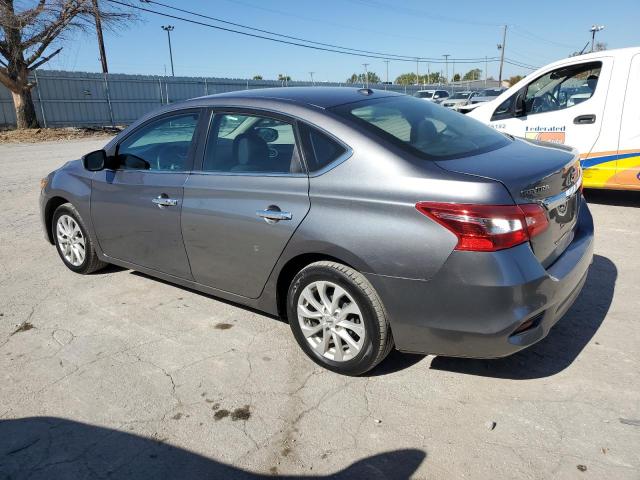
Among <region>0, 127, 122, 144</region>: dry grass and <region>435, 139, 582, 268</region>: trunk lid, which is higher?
<region>435, 139, 582, 268</region>: trunk lid

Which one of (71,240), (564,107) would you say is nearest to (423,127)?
(71,240)

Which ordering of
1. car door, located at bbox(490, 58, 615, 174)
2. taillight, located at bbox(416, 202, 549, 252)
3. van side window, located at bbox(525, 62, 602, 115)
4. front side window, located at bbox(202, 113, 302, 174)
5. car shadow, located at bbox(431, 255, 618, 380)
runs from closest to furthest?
1. taillight, located at bbox(416, 202, 549, 252)
2. car shadow, located at bbox(431, 255, 618, 380)
3. front side window, located at bbox(202, 113, 302, 174)
4. car door, located at bbox(490, 58, 615, 174)
5. van side window, located at bbox(525, 62, 602, 115)

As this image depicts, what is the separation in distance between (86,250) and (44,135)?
2153 cm

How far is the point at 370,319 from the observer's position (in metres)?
2.86

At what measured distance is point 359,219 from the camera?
2.80m

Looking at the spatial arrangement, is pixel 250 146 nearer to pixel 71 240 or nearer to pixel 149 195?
pixel 149 195

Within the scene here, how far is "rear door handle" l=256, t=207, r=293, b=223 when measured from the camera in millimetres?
3104

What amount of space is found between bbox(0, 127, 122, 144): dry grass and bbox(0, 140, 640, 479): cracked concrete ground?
2118 cm

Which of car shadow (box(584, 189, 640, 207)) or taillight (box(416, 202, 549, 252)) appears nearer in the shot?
taillight (box(416, 202, 549, 252))

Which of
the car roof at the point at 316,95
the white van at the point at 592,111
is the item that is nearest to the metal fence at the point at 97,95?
the white van at the point at 592,111

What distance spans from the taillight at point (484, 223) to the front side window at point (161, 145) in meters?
2.05

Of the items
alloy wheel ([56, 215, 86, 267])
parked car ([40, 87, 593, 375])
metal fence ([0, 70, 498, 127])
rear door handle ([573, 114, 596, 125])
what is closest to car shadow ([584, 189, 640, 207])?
rear door handle ([573, 114, 596, 125])

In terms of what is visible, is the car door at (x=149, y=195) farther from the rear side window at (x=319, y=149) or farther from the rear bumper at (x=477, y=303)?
the rear bumper at (x=477, y=303)

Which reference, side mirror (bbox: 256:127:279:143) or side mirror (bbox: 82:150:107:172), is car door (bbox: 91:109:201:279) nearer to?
side mirror (bbox: 82:150:107:172)
